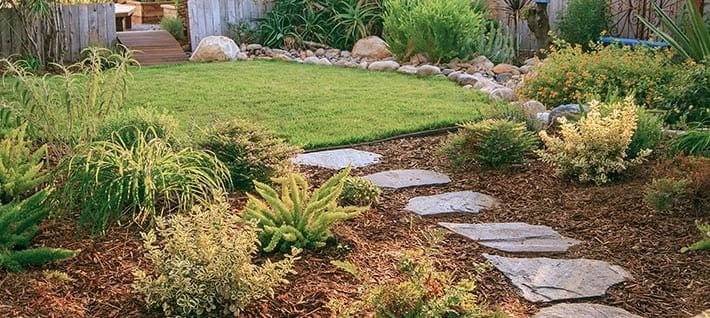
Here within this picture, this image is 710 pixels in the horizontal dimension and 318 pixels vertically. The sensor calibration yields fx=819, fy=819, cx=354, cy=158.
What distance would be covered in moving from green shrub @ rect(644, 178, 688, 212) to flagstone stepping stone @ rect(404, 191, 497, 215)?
0.89 meters

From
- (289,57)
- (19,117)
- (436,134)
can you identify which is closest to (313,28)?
(289,57)

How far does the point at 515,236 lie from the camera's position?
4.32 meters

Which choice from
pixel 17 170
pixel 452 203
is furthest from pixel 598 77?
pixel 17 170

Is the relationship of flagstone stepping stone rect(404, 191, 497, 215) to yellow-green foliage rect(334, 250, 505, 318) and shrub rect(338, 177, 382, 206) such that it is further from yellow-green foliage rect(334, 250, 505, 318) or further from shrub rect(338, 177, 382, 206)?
yellow-green foliage rect(334, 250, 505, 318)

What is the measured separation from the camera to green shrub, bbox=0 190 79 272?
137 inches

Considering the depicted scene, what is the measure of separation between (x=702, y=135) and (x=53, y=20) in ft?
25.5

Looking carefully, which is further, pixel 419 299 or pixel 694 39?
pixel 694 39

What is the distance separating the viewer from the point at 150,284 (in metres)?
3.24

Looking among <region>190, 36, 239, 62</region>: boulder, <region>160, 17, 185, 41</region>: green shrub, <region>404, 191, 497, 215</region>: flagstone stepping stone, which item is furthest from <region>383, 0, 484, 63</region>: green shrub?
<region>404, 191, 497, 215</region>: flagstone stepping stone

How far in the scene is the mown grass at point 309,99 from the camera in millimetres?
6602

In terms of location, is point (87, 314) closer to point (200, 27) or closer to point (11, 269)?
point (11, 269)

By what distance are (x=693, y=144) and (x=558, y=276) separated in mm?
1814

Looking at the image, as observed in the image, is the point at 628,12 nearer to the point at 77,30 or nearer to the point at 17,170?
the point at 77,30

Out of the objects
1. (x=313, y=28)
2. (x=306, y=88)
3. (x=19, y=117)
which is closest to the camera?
(x=19, y=117)
